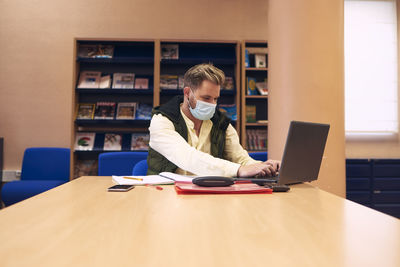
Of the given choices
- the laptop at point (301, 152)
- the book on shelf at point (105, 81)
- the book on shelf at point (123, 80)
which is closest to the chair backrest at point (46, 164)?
the book on shelf at point (105, 81)

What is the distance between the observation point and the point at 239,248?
21.8 inches

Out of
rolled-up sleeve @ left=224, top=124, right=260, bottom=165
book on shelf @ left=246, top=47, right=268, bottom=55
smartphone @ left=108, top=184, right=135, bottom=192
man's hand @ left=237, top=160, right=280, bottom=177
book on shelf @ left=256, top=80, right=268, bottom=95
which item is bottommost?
smartphone @ left=108, top=184, right=135, bottom=192

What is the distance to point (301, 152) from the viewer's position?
1223mm

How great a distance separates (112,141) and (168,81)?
1100 mm

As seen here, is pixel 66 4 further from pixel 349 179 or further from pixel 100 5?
pixel 349 179

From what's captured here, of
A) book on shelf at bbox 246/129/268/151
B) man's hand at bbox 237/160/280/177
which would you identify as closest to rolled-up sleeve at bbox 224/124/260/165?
man's hand at bbox 237/160/280/177

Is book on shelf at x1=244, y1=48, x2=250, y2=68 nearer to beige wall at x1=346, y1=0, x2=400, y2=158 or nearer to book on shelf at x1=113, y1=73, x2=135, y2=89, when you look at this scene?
book on shelf at x1=113, y1=73, x2=135, y2=89

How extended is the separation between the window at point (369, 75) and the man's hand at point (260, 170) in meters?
3.28

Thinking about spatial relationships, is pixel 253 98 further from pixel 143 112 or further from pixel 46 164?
pixel 46 164

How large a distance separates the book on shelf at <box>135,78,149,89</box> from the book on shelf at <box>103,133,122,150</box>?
0.71m

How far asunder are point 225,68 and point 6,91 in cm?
306

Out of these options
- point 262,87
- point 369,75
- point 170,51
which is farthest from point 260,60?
point 369,75

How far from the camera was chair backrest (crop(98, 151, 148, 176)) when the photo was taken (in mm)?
2436

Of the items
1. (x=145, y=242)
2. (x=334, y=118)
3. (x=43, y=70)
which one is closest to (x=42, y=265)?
(x=145, y=242)
